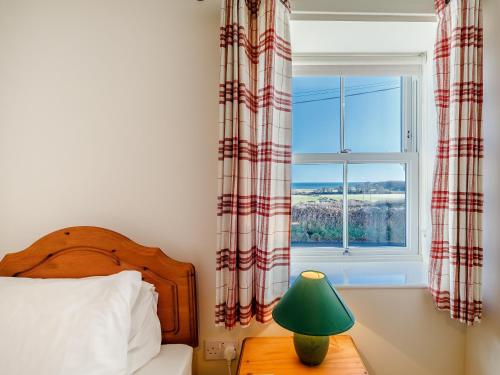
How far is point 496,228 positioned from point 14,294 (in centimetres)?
203

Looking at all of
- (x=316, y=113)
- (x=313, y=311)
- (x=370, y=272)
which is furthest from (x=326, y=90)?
(x=313, y=311)

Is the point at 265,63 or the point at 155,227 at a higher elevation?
the point at 265,63

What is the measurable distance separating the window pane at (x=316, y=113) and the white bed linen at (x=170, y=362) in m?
1.22

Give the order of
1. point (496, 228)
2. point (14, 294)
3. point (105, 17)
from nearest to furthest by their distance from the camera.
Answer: point (14, 294)
point (496, 228)
point (105, 17)

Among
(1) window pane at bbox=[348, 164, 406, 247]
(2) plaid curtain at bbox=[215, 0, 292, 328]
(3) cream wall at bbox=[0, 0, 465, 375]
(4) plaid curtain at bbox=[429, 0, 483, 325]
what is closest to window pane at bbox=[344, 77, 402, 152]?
(1) window pane at bbox=[348, 164, 406, 247]

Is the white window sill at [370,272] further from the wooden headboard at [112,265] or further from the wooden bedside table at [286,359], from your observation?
the wooden headboard at [112,265]

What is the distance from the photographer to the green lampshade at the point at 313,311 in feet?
2.91

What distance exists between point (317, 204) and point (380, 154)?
0.49m

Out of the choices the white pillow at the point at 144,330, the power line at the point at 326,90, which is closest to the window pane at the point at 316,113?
the power line at the point at 326,90

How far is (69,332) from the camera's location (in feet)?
2.80

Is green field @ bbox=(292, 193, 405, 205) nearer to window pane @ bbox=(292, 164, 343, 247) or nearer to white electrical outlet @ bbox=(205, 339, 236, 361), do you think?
window pane @ bbox=(292, 164, 343, 247)

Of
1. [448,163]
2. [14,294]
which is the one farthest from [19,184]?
[448,163]

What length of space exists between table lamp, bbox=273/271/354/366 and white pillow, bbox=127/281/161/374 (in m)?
0.55

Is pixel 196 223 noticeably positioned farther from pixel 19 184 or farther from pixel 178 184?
pixel 19 184
